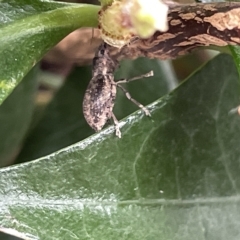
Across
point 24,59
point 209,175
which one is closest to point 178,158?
point 209,175

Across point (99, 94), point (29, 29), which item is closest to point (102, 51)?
point (99, 94)

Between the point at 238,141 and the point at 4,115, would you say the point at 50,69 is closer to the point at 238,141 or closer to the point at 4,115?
the point at 4,115

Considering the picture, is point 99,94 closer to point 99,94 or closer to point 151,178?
point 99,94

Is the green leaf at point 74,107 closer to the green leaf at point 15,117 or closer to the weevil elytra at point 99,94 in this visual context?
the green leaf at point 15,117

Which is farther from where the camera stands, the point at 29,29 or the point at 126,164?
the point at 126,164

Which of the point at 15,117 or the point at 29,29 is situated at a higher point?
the point at 29,29

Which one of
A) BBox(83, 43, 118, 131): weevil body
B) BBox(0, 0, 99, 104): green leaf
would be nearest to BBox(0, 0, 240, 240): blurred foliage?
BBox(0, 0, 99, 104): green leaf
